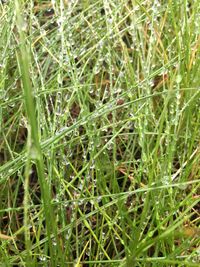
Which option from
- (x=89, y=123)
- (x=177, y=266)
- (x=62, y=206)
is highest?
(x=89, y=123)

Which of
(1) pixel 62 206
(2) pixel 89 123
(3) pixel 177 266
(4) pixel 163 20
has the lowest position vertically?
(3) pixel 177 266

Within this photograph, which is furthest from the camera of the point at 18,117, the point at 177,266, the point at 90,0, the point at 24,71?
the point at 90,0

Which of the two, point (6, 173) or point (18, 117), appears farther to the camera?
point (18, 117)

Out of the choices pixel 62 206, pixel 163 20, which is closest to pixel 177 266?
pixel 62 206

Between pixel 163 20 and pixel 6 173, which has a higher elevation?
pixel 163 20

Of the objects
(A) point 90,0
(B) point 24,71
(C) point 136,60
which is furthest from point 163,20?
(B) point 24,71

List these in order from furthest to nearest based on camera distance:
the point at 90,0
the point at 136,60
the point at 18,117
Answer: the point at 90,0, the point at 136,60, the point at 18,117

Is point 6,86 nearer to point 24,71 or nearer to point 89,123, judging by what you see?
point 89,123

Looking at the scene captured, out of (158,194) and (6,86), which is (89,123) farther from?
(6,86)

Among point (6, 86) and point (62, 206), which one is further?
point (6, 86)
